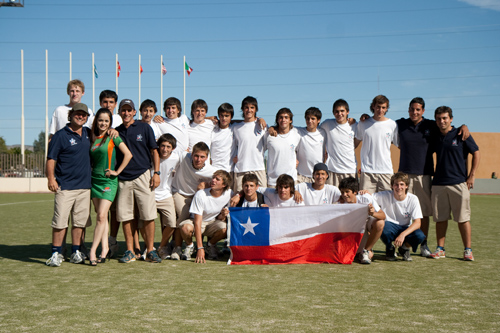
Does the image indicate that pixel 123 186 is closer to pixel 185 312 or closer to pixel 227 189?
pixel 227 189

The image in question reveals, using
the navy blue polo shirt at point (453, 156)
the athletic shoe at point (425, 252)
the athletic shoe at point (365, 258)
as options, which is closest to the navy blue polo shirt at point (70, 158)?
the athletic shoe at point (365, 258)

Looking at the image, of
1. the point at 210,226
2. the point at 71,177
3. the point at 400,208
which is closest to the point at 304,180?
the point at 400,208

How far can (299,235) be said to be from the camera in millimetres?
6293

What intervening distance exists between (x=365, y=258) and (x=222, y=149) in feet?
8.47

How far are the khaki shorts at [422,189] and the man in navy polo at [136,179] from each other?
365 cm

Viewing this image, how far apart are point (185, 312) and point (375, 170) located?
4.07 m

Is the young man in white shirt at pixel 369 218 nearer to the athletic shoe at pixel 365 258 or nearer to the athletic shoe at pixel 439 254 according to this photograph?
the athletic shoe at pixel 365 258

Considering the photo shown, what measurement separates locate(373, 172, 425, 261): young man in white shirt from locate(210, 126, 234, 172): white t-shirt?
2219 mm

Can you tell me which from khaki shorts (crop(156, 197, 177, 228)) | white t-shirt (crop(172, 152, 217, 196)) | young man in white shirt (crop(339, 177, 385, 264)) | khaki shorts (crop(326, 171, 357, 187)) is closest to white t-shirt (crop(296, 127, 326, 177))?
khaki shorts (crop(326, 171, 357, 187))

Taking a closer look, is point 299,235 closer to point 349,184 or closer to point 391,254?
point 349,184

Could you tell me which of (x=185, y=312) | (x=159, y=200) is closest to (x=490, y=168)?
(x=159, y=200)

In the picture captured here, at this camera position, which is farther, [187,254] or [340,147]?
[340,147]

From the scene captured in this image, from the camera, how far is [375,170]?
274 inches

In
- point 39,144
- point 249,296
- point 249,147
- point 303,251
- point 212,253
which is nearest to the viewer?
point 249,296
